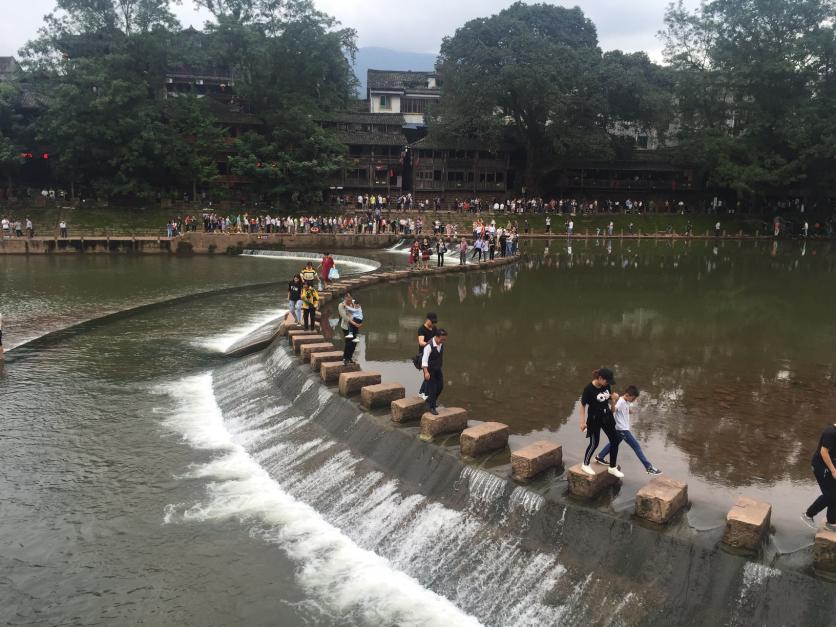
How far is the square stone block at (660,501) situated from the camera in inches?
334

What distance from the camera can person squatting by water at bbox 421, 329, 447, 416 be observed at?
11859mm

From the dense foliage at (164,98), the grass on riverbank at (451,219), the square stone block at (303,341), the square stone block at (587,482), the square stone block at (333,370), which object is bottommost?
the square stone block at (587,482)

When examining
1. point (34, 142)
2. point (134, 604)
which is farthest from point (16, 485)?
point (34, 142)

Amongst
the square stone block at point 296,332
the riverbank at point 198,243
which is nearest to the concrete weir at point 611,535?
the square stone block at point 296,332

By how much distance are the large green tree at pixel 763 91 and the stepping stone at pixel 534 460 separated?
56.9 metres

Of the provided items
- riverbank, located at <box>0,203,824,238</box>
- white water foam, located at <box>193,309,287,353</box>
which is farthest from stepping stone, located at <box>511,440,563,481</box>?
riverbank, located at <box>0,203,824,238</box>

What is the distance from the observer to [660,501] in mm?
8484

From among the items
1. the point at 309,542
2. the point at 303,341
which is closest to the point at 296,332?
the point at 303,341

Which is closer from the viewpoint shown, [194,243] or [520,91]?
[194,243]

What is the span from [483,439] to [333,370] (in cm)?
537

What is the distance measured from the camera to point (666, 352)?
62.8 feet

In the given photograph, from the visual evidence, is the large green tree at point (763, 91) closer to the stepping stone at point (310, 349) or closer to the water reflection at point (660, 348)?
the water reflection at point (660, 348)

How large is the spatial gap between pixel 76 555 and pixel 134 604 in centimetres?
168

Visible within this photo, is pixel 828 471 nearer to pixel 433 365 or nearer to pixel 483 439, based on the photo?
pixel 483 439
